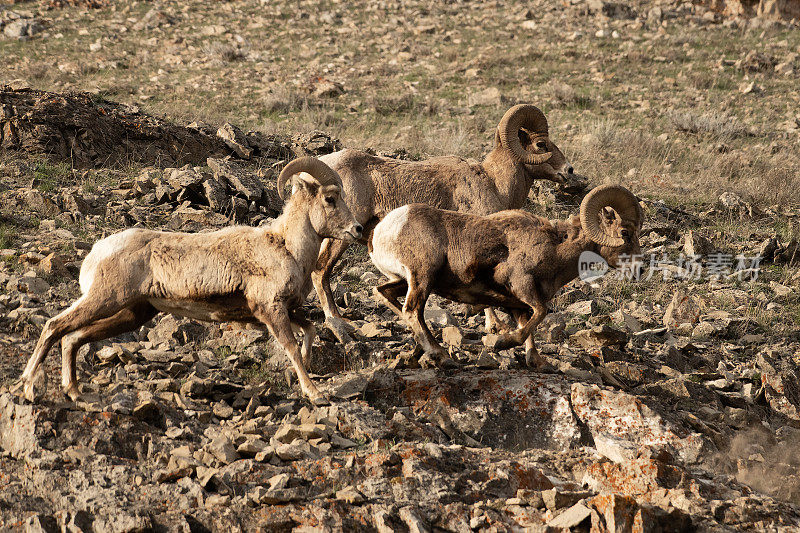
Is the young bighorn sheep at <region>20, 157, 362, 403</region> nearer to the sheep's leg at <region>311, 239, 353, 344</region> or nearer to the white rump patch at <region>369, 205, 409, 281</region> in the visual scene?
the white rump patch at <region>369, 205, 409, 281</region>

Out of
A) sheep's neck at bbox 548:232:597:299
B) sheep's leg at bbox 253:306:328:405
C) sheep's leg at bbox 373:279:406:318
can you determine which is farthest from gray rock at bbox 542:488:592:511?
sheep's leg at bbox 373:279:406:318

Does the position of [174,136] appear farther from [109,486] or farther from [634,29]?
[634,29]

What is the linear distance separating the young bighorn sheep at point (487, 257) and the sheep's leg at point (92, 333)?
7.65 ft

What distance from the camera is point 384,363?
837 cm

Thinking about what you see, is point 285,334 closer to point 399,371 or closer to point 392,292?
point 399,371

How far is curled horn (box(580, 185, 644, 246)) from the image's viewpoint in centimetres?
862

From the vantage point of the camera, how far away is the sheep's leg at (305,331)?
7.71m

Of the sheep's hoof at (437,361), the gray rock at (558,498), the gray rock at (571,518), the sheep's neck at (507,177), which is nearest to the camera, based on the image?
the gray rock at (571,518)

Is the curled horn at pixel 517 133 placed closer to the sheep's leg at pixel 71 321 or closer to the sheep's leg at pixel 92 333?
the sheep's leg at pixel 92 333

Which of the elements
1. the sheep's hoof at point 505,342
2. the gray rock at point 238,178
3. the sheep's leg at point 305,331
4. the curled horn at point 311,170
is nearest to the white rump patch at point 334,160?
the curled horn at point 311,170

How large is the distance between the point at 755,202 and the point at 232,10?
19.8 meters

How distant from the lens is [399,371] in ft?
26.5

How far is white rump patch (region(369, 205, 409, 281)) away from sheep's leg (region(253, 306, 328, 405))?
4.58ft

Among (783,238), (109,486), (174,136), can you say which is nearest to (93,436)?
(109,486)
